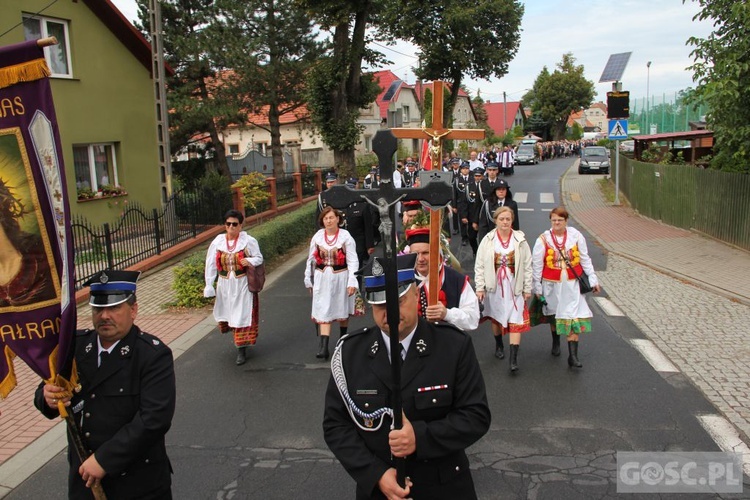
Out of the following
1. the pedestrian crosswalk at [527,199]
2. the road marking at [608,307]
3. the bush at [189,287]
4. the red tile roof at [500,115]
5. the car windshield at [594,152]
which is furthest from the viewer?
the red tile roof at [500,115]

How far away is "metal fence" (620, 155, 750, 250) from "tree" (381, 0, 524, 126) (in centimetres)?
2119

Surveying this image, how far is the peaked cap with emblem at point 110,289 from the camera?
327 cm

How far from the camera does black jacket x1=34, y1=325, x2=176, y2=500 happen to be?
3.17 metres

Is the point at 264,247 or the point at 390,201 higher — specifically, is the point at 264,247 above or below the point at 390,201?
below

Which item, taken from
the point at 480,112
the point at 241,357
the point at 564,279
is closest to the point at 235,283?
the point at 241,357

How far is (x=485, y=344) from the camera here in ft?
26.3

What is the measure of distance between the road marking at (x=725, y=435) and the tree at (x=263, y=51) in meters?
20.9

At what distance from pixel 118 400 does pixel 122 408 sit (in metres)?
0.05

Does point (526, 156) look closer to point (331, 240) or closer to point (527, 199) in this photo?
point (527, 199)

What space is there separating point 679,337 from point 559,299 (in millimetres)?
2137

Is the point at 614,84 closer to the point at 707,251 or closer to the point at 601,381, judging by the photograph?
the point at 707,251

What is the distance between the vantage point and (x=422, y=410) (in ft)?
9.14

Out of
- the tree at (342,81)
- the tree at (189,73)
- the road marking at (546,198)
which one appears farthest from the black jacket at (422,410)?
the road marking at (546,198)

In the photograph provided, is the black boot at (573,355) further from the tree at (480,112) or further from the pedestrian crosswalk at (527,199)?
the tree at (480,112)
